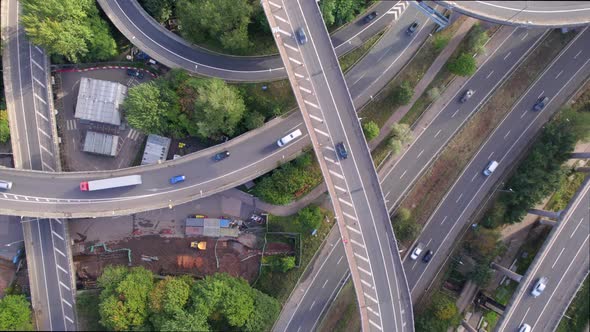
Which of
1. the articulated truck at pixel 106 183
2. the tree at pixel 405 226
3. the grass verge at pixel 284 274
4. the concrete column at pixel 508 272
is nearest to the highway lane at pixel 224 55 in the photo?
the articulated truck at pixel 106 183

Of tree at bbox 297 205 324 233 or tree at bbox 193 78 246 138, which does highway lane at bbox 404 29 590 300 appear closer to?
tree at bbox 297 205 324 233

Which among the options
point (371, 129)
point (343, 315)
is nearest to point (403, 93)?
point (371, 129)

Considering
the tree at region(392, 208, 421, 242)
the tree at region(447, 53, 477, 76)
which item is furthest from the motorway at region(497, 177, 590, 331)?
the tree at region(447, 53, 477, 76)

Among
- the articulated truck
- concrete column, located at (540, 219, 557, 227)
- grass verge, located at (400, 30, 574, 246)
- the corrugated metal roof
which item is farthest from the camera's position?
grass verge, located at (400, 30, 574, 246)

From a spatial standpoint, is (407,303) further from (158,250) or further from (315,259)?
(158,250)

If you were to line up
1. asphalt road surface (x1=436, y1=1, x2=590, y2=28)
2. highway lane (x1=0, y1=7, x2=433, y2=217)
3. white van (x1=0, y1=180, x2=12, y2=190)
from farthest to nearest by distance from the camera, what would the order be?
highway lane (x1=0, y1=7, x2=433, y2=217)
white van (x1=0, y1=180, x2=12, y2=190)
asphalt road surface (x1=436, y1=1, x2=590, y2=28)
